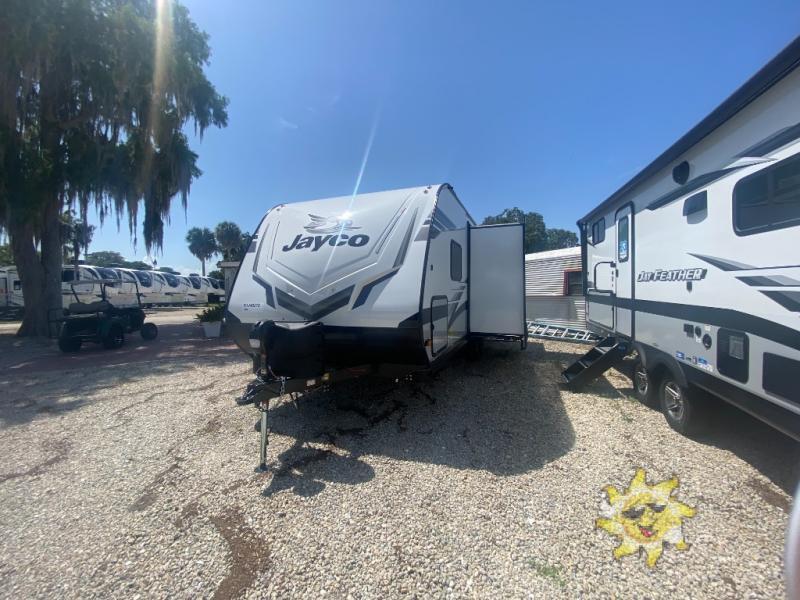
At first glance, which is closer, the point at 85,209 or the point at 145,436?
the point at 145,436

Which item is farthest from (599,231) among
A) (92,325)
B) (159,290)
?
(159,290)

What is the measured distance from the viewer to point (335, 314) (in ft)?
13.8

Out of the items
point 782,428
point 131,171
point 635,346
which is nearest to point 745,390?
point 782,428

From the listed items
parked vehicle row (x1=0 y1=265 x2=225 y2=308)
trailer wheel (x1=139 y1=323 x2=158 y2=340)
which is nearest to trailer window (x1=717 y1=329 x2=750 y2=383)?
parked vehicle row (x1=0 y1=265 x2=225 y2=308)

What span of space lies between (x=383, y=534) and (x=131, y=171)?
15601 mm

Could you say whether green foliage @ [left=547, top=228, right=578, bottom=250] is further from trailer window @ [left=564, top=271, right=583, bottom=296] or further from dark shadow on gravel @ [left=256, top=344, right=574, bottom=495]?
dark shadow on gravel @ [left=256, top=344, right=574, bottom=495]

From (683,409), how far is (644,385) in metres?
1.18

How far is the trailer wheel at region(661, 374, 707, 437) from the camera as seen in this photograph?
392cm

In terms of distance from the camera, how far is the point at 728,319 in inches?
125

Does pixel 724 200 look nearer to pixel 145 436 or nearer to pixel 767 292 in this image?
pixel 767 292

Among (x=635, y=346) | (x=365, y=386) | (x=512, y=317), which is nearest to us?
(x=635, y=346)

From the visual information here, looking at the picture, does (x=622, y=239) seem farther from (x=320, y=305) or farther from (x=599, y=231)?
(x=320, y=305)

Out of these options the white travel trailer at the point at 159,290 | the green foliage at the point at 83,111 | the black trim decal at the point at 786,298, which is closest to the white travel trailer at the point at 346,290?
the black trim decal at the point at 786,298

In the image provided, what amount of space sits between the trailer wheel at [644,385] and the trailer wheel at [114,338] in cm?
1247
